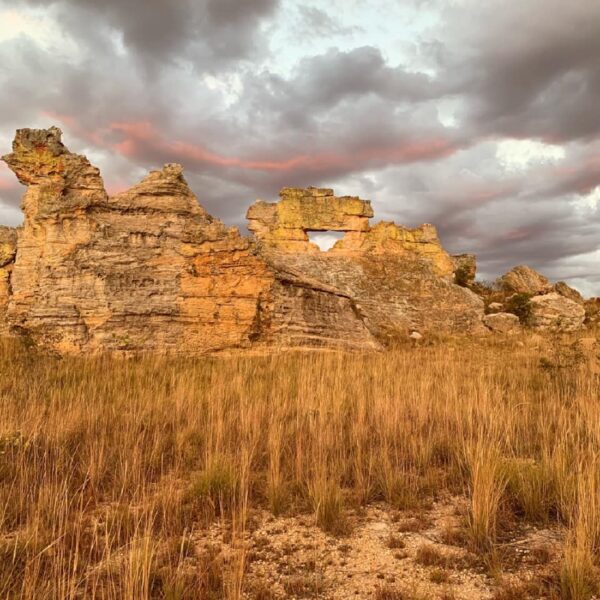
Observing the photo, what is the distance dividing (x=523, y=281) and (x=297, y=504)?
116 feet

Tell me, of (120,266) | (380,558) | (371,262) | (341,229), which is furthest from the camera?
(341,229)

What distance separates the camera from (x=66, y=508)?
11.9 feet

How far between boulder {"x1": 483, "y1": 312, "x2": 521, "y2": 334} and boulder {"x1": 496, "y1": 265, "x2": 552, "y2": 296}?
9014 mm

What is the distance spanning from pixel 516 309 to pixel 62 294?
23.8m

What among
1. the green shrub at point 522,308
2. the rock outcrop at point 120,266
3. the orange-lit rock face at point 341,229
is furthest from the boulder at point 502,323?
the rock outcrop at point 120,266

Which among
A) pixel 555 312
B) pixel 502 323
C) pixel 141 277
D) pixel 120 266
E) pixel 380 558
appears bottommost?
pixel 380 558

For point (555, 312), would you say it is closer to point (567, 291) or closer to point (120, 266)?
point (567, 291)

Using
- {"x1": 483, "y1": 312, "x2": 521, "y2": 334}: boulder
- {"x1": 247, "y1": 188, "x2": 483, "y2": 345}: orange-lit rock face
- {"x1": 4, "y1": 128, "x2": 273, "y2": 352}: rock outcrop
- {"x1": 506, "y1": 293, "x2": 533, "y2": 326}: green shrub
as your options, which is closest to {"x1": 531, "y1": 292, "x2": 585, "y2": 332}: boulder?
{"x1": 506, "y1": 293, "x2": 533, "y2": 326}: green shrub

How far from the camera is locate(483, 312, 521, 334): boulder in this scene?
2486 cm

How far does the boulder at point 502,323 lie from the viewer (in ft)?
81.6

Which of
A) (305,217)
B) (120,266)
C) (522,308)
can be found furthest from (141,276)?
(522,308)

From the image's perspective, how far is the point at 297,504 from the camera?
13.9 ft

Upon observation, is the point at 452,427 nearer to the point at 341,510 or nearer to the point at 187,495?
the point at 341,510

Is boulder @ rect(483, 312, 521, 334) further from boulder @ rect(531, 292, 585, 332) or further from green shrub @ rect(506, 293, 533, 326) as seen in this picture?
boulder @ rect(531, 292, 585, 332)
